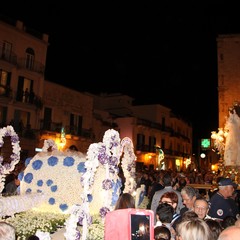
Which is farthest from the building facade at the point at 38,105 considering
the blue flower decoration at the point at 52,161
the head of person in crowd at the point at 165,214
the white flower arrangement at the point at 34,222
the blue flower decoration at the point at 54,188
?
the head of person in crowd at the point at 165,214

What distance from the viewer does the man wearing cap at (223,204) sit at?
19.7 ft

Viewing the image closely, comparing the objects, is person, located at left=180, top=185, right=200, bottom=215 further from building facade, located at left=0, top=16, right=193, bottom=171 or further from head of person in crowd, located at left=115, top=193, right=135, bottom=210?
building facade, located at left=0, top=16, right=193, bottom=171

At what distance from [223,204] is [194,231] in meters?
3.04

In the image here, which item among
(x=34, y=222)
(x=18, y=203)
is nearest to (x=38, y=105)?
(x=18, y=203)

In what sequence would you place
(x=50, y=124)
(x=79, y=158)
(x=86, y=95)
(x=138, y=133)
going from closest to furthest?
(x=79, y=158) < (x=50, y=124) < (x=86, y=95) < (x=138, y=133)

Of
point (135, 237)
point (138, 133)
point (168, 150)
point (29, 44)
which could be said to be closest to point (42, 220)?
point (135, 237)

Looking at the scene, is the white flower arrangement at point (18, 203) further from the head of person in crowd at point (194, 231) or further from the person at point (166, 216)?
the head of person in crowd at point (194, 231)

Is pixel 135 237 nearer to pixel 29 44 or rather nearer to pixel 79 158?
pixel 79 158

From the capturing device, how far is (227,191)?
642 centimetres

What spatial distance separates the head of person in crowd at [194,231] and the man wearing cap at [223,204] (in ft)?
9.12

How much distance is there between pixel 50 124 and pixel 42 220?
79.5 ft

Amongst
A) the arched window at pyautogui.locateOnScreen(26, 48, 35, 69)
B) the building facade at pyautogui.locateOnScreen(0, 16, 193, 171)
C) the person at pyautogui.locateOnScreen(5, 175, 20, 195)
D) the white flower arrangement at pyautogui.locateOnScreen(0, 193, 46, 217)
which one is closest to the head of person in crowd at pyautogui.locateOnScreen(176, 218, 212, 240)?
the white flower arrangement at pyautogui.locateOnScreen(0, 193, 46, 217)

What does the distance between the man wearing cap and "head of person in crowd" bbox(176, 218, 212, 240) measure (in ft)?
9.12

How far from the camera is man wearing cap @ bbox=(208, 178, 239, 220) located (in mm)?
6012
